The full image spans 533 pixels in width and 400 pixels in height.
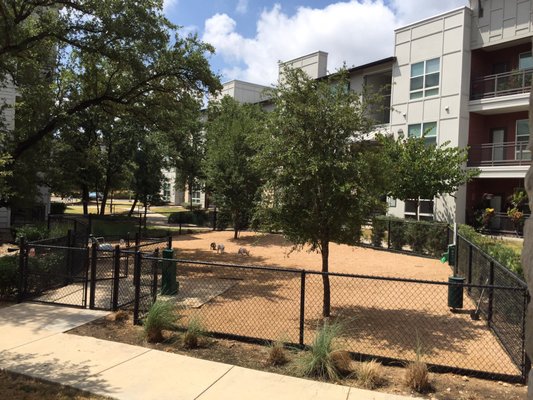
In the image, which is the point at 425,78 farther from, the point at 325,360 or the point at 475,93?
the point at 325,360

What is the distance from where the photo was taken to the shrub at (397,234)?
1921 cm

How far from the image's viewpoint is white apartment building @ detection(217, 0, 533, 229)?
2339 centimetres

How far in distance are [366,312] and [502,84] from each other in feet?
66.0

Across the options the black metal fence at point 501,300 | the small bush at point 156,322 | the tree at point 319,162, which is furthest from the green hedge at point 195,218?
the small bush at point 156,322

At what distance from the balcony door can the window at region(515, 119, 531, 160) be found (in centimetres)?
80

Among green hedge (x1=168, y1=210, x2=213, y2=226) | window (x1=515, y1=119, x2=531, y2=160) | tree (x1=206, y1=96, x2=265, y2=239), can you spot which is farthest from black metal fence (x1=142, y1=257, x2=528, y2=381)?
green hedge (x1=168, y1=210, x2=213, y2=226)

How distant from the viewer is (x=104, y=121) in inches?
1075

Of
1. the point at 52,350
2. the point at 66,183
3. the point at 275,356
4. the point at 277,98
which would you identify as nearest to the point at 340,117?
the point at 277,98

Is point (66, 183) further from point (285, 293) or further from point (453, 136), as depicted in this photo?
point (453, 136)

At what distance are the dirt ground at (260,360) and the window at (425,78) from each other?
22.7 metres

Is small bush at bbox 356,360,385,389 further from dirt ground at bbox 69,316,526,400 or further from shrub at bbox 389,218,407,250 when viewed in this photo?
shrub at bbox 389,218,407,250

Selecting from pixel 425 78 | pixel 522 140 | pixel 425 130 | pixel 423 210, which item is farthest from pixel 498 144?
pixel 425 78

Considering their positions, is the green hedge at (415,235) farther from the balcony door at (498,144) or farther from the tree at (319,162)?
the tree at (319,162)

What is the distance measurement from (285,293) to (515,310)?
17.4 ft
